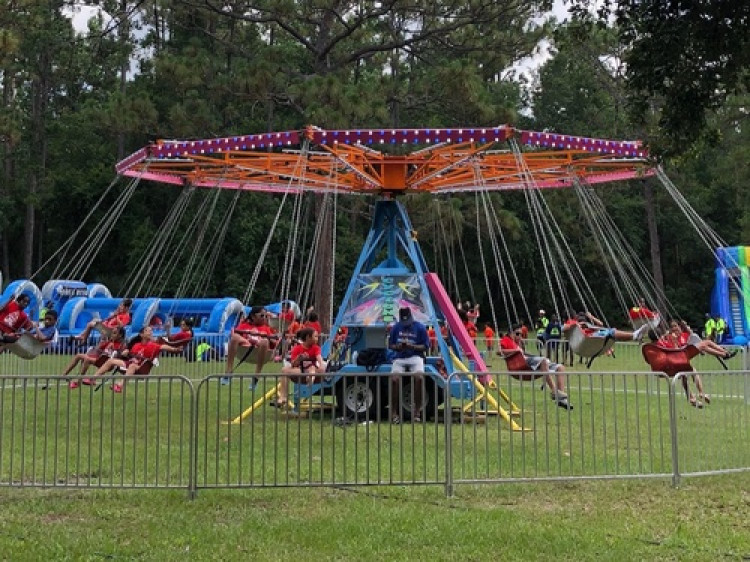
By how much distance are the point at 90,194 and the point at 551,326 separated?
1007 inches

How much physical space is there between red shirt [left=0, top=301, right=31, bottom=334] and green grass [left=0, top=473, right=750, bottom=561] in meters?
6.07

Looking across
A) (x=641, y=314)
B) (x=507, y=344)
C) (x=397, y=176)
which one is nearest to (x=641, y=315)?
(x=641, y=314)

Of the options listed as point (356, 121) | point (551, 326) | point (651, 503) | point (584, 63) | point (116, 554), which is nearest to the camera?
point (116, 554)

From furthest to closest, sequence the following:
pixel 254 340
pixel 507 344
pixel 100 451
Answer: pixel 507 344 → pixel 254 340 → pixel 100 451

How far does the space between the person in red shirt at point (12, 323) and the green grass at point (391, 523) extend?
19.3ft

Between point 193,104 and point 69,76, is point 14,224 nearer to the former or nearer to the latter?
point 69,76

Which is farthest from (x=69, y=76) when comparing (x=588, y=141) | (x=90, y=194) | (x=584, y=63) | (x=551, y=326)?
(x=588, y=141)

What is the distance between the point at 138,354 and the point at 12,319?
6.40 ft

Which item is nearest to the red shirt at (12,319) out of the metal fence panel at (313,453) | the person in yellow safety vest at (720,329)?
the metal fence panel at (313,453)

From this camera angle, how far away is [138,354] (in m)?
12.6

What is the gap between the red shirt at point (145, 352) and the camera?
41.0 feet

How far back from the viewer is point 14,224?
42750mm

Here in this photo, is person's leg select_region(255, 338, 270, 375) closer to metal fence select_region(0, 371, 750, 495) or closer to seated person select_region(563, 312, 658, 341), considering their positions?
metal fence select_region(0, 371, 750, 495)

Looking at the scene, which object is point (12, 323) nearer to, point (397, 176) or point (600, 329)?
point (397, 176)
